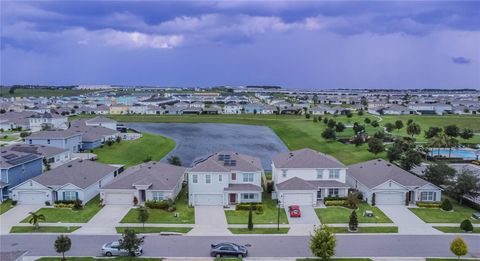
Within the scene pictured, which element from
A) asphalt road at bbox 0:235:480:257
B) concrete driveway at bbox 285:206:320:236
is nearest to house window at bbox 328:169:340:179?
concrete driveway at bbox 285:206:320:236

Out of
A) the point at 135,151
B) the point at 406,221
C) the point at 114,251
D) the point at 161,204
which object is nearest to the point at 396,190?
the point at 406,221

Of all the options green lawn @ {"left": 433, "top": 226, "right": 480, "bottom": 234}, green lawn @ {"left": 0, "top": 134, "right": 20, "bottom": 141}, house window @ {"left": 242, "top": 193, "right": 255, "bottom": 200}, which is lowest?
green lawn @ {"left": 433, "top": 226, "right": 480, "bottom": 234}

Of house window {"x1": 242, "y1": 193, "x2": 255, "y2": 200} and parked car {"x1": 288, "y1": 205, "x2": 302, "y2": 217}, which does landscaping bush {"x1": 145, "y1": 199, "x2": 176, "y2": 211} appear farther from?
parked car {"x1": 288, "y1": 205, "x2": 302, "y2": 217}

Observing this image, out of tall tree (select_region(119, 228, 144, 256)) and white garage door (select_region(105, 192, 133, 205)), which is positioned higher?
tall tree (select_region(119, 228, 144, 256))

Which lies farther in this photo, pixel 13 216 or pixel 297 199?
pixel 297 199

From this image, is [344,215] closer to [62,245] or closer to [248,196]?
[248,196]
